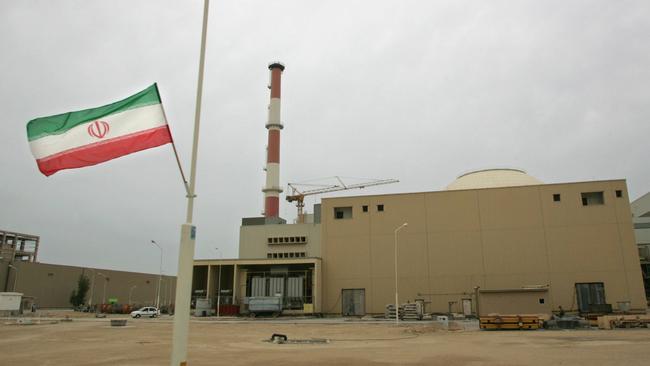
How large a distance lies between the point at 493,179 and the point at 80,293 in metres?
81.4

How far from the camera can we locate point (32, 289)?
94562 mm

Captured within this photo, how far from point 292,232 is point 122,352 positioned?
53.6 m

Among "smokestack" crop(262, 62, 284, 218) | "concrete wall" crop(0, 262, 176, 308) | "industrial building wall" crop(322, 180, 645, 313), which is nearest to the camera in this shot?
"industrial building wall" crop(322, 180, 645, 313)

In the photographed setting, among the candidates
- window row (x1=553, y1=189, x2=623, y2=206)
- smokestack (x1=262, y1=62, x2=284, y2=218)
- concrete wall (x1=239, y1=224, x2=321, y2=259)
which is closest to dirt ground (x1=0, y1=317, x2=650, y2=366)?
window row (x1=553, y1=189, x2=623, y2=206)

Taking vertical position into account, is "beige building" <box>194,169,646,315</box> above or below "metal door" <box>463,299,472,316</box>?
above

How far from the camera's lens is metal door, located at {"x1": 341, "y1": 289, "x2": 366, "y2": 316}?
59453 millimetres

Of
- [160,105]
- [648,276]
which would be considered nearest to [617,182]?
[648,276]

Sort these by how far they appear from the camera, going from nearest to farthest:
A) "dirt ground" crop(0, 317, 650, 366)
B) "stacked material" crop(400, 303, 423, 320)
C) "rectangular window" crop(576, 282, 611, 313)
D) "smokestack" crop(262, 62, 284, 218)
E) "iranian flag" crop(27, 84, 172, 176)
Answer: "iranian flag" crop(27, 84, 172, 176), "dirt ground" crop(0, 317, 650, 366), "stacked material" crop(400, 303, 423, 320), "rectangular window" crop(576, 282, 611, 313), "smokestack" crop(262, 62, 284, 218)

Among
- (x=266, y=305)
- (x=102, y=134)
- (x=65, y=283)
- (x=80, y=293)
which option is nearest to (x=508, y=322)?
(x=266, y=305)

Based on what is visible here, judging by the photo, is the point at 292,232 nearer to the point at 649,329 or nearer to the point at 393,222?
the point at 393,222

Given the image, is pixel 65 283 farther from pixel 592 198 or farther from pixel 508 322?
pixel 592 198

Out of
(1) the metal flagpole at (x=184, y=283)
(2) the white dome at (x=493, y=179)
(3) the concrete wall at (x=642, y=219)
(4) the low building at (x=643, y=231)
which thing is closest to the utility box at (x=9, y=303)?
(2) the white dome at (x=493, y=179)

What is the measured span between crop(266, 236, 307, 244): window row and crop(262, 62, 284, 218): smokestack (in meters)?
7.77

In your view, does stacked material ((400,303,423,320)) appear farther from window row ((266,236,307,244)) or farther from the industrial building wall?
window row ((266,236,307,244))
